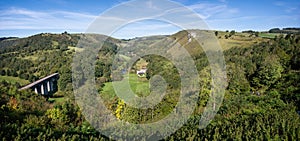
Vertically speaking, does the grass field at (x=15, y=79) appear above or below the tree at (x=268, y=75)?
below

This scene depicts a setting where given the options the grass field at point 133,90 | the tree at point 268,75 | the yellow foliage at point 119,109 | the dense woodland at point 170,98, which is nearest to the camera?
the dense woodland at point 170,98

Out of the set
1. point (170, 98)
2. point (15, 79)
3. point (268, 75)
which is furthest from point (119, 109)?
point (15, 79)

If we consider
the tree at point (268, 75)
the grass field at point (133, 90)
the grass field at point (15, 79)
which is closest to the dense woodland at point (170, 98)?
the tree at point (268, 75)

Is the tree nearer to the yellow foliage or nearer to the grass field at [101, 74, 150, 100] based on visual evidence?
the grass field at [101, 74, 150, 100]

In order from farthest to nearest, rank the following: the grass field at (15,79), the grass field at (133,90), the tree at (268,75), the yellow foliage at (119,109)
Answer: the grass field at (15,79), the tree at (268,75), the grass field at (133,90), the yellow foliage at (119,109)

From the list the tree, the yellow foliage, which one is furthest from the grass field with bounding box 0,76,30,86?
the tree

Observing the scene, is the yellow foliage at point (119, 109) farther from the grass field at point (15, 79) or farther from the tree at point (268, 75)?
the grass field at point (15, 79)

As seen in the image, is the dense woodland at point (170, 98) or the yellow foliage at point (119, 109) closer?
the dense woodland at point (170, 98)

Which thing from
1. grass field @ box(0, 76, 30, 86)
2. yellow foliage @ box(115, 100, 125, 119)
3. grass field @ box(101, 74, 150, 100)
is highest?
yellow foliage @ box(115, 100, 125, 119)

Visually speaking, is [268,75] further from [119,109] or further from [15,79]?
[15,79]

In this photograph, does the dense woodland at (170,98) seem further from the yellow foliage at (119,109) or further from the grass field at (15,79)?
the grass field at (15,79)

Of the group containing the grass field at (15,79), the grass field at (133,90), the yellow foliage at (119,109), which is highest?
the yellow foliage at (119,109)
